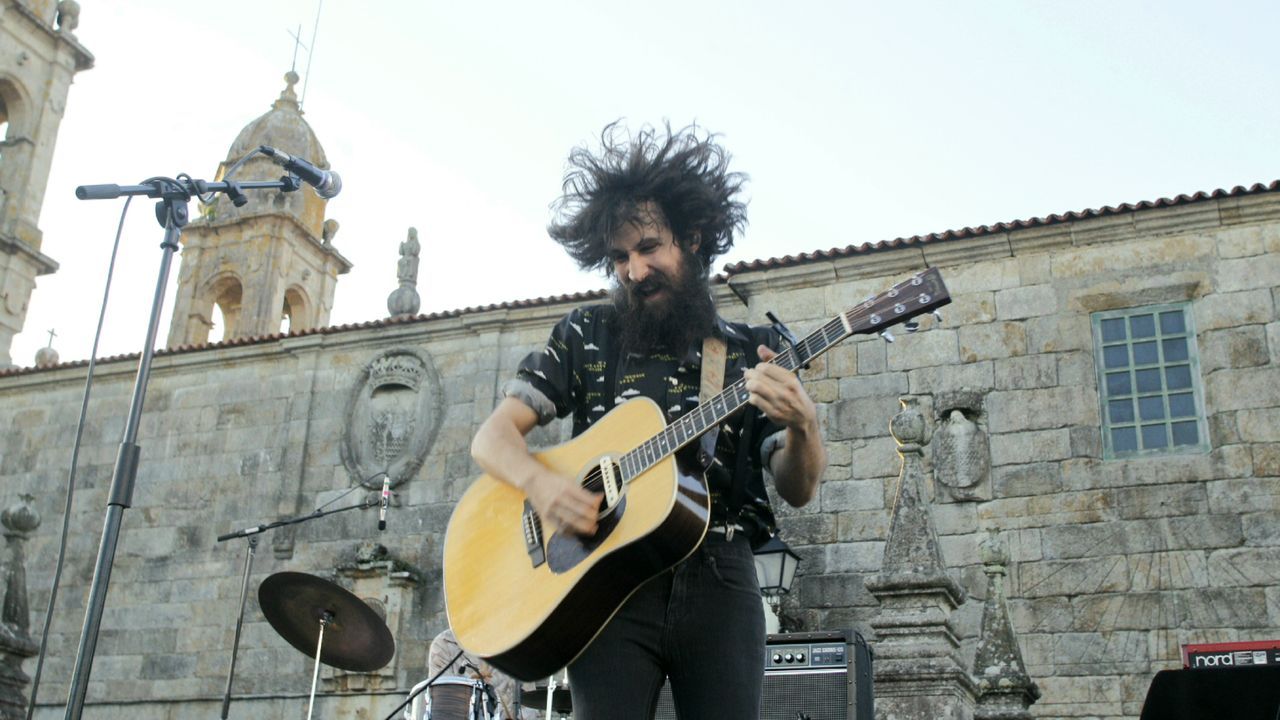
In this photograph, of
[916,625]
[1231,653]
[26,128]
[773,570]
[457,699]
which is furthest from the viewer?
[26,128]

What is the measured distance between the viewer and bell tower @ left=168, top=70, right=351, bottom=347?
25.7 metres

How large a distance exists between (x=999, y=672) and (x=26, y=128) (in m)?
21.3

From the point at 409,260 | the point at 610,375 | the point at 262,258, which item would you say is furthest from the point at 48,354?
the point at 610,375

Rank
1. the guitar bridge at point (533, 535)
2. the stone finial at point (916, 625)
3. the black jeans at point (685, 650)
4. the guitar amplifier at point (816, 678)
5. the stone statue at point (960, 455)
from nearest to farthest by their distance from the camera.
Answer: the black jeans at point (685, 650) < the guitar bridge at point (533, 535) < the guitar amplifier at point (816, 678) < the stone finial at point (916, 625) < the stone statue at point (960, 455)

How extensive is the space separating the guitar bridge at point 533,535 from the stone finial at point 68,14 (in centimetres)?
2507

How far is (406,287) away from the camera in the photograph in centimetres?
1584

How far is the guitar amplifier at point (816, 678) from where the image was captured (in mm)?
6555

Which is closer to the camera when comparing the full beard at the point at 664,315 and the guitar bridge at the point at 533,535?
the guitar bridge at the point at 533,535

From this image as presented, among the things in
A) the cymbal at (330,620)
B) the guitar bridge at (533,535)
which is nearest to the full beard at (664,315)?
the guitar bridge at (533,535)

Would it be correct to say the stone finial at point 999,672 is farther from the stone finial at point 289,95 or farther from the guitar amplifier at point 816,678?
the stone finial at point 289,95

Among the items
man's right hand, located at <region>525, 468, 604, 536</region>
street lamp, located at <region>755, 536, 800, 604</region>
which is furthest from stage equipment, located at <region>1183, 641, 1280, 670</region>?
man's right hand, located at <region>525, 468, 604, 536</region>

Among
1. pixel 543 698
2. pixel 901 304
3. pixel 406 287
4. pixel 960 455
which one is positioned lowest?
pixel 543 698

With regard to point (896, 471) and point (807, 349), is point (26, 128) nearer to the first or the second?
point (896, 471)

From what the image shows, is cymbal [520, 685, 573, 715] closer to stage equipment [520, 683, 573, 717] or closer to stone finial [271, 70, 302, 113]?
stage equipment [520, 683, 573, 717]
